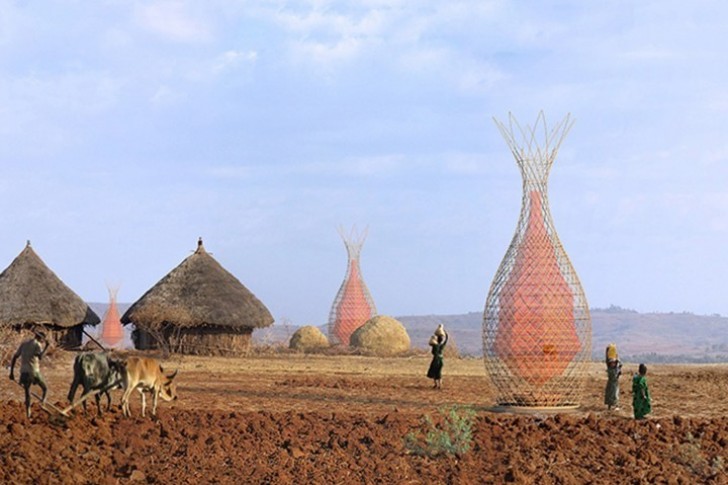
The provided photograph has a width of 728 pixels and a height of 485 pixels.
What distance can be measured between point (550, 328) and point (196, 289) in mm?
18395

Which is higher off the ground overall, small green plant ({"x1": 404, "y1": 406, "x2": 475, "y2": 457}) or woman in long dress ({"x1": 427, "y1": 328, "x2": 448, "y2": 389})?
woman in long dress ({"x1": 427, "y1": 328, "x2": 448, "y2": 389})

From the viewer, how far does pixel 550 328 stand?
1387cm

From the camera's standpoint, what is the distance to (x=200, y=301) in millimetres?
30078

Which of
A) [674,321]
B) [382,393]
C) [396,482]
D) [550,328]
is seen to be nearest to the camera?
[396,482]

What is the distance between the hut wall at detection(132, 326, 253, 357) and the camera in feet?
96.8

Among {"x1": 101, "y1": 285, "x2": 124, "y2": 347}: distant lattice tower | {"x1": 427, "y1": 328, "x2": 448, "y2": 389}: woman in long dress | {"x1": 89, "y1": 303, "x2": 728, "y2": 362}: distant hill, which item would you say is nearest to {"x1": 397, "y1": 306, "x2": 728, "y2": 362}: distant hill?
{"x1": 89, "y1": 303, "x2": 728, "y2": 362}: distant hill

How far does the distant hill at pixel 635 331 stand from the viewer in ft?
322

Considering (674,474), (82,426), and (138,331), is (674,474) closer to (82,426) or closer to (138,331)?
(82,426)

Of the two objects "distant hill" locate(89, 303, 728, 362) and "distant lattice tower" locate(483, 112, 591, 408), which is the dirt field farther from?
"distant hill" locate(89, 303, 728, 362)

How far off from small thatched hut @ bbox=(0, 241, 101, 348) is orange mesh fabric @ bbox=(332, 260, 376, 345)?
970 cm

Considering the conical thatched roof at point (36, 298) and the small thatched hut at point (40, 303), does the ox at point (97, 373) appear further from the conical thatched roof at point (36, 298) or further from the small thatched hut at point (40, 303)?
the conical thatched roof at point (36, 298)

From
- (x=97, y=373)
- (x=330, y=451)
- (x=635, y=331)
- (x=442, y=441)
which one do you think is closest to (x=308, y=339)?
(x=97, y=373)

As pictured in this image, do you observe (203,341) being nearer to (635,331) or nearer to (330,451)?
(330,451)

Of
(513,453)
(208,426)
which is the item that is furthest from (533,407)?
(208,426)
